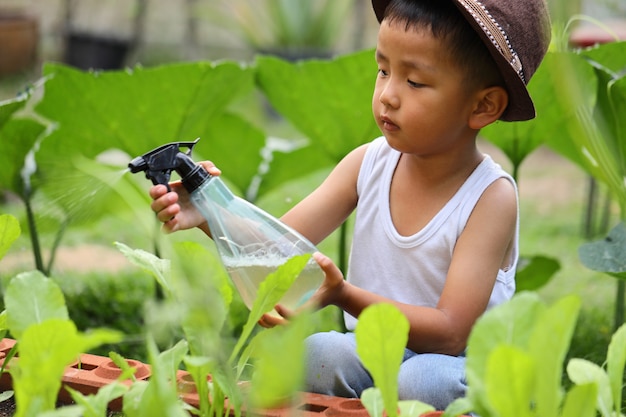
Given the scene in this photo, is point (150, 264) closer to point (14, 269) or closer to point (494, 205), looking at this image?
point (494, 205)

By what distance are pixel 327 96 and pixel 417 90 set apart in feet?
1.78

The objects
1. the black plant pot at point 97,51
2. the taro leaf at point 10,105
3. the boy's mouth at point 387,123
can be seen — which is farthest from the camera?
the black plant pot at point 97,51

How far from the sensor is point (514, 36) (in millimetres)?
1062

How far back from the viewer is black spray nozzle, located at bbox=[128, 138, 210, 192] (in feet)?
3.09

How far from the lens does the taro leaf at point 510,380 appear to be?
0.59 metres

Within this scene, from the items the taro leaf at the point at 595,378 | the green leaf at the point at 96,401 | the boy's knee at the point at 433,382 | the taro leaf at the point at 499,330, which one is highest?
the taro leaf at the point at 499,330

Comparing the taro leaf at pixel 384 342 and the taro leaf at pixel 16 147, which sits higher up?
the taro leaf at pixel 16 147

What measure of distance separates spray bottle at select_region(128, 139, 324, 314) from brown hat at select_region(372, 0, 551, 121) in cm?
30

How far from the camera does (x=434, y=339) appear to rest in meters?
1.07

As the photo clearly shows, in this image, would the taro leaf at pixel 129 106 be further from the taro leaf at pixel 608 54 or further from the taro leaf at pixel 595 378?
the taro leaf at pixel 595 378

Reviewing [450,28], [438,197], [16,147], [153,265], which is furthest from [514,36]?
[16,147]

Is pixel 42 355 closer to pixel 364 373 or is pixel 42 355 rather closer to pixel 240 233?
pixel 240 233

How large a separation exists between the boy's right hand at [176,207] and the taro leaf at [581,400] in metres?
0.46

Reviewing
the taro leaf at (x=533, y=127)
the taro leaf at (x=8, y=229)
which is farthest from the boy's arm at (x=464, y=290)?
the taro leaf at (x=533, y=127)
